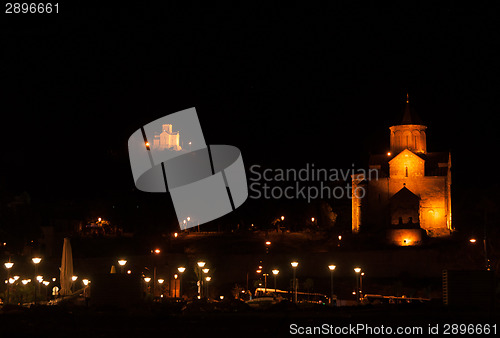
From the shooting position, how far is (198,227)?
5531cm

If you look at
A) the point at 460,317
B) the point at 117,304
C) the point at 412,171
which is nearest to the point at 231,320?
the point at 117,304

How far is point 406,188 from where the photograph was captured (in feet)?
167

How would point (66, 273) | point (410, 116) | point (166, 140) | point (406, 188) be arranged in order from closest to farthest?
point (66, 273) < point (406, 188) < point (410, 116) < point (166, 140)

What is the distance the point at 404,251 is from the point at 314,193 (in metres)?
24.7

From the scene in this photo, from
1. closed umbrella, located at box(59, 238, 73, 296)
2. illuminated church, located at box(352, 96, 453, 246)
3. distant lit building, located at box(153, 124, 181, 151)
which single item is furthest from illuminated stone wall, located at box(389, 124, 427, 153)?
closed umbrella, located at box(59, 238, 73, 296)

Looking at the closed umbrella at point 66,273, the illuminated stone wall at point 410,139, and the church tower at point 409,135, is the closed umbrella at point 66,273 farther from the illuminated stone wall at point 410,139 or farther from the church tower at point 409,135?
the illuminated stone wall at point 410,139

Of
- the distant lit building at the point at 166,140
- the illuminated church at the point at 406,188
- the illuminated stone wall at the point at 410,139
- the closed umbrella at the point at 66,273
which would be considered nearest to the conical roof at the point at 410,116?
the illuminated church at the point at 406,188

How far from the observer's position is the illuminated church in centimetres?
5003

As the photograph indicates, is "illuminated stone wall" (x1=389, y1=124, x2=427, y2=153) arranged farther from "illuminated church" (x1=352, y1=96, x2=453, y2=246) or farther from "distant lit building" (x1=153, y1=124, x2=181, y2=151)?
"distant lit building" (x1=153, y1=124, x2=181, y2=151)

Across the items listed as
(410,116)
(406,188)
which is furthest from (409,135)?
(406,188)

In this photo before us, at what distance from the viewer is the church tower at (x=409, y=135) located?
2142 inches

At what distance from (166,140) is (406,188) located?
25.0 meters

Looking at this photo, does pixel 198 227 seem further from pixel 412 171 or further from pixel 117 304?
pixel 117 304

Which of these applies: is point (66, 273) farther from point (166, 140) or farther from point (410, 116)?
point (166, 140)
